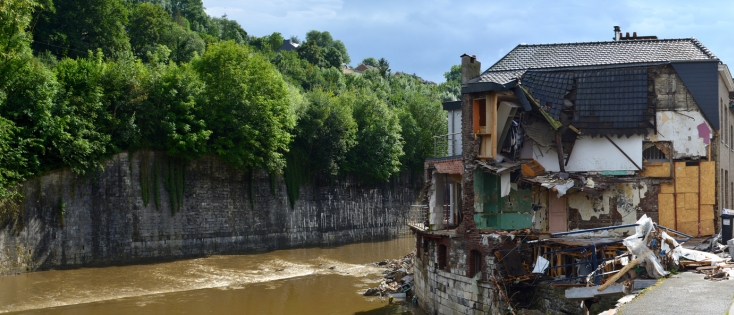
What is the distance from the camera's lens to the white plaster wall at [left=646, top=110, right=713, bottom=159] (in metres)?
22.6

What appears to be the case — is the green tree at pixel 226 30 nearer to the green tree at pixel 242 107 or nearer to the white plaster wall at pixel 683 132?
the green tree at pixel 242 107

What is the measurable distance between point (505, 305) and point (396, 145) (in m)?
33.1

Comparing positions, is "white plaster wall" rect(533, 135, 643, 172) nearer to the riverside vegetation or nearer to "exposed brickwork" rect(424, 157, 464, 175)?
"exposed brickwork" rect(424, 157, 464, 175)

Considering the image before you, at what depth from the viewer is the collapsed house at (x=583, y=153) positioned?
22156 mm

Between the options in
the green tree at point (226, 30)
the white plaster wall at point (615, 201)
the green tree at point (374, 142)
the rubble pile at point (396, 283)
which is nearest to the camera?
the white plaster wall at point (615, 201)

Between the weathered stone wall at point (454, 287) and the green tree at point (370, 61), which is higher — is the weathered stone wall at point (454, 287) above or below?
below

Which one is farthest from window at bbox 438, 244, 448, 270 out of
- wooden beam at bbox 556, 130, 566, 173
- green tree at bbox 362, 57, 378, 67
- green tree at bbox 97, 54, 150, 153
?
green tree at bbox 362, 57, 378, 67

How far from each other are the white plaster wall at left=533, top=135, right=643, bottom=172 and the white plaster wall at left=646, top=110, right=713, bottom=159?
817mm

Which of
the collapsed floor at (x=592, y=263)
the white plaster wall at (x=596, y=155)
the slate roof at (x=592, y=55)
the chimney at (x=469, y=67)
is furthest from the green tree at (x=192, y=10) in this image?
the collapsed floor at (x=592, y=263)

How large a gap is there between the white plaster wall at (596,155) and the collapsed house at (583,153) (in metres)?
0.03

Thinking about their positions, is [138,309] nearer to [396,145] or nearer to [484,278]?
[484,278]

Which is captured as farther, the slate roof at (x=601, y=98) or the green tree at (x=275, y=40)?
the green tree at (x=275, y=40)

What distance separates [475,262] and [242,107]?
2220cm

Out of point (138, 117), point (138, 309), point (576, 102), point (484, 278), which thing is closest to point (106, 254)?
point (138, 117)
